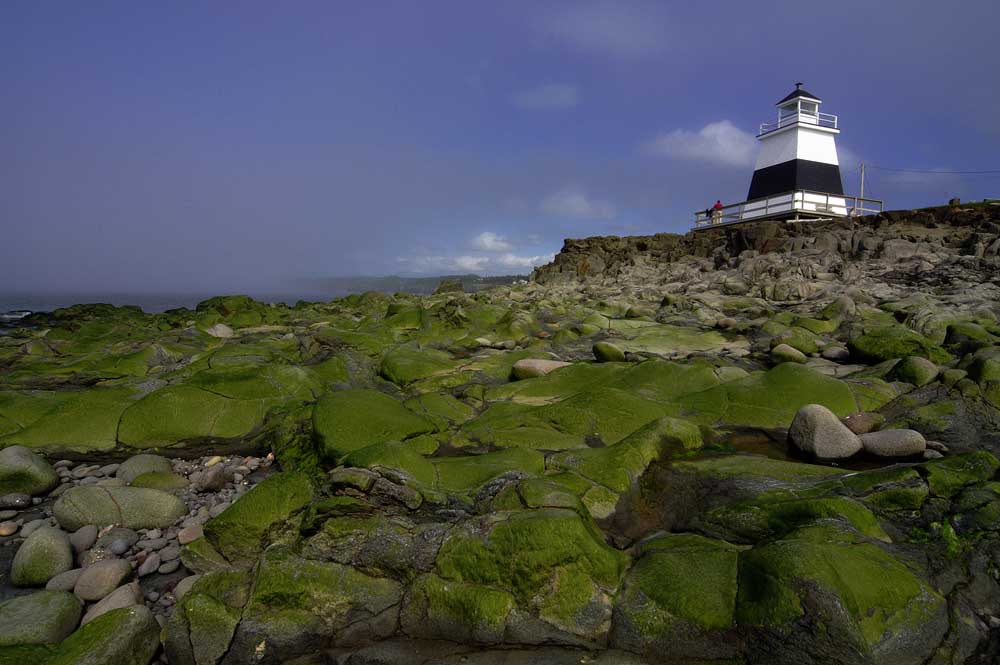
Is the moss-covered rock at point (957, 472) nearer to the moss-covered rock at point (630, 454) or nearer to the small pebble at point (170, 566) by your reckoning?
the moss-covered rock at point (630, 454)

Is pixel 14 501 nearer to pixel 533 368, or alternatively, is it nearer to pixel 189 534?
pixel 189 534

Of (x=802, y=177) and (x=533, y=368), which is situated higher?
(x=802, y=177)

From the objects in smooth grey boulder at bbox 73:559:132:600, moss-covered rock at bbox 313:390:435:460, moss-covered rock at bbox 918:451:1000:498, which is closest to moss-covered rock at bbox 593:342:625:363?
moss-covered rock at bbox 313:390:435:460

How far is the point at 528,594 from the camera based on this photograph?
3.90m

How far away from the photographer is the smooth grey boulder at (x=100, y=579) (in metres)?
4.52

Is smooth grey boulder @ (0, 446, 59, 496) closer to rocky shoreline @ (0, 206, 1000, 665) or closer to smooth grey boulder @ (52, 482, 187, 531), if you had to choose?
rocky shoreline @ (0, 206, 1000, 665)

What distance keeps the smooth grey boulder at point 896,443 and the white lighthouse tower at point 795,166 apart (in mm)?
26845

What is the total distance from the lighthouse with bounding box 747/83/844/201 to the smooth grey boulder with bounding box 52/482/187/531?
3757 centimetres

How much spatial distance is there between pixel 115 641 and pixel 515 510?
2914mm

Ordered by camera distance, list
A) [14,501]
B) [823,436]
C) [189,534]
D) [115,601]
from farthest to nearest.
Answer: [823,436], [14,501], [189,534], [115,601]

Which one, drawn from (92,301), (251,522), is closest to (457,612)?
(251,522)

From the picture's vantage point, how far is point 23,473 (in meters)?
6.38

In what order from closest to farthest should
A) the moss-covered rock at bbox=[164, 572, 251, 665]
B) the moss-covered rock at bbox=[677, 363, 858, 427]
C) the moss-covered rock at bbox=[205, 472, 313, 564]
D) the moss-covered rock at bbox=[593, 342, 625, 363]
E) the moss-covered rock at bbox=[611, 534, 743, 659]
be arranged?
1. the moss-covered rock at bbox=[611, 534, 743, 659]
2. the moss-covered rock at bbox=[164, 572, 251, 665]
3. the moss-covered rock at bbox=[205, 472, 313, 564]
4. the moss-covered rock at bbox=[677, 363, 858, 427]
5. the moss-covered rock at bbox=[593, 342, 625, 363]

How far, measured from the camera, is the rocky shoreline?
141 inches
